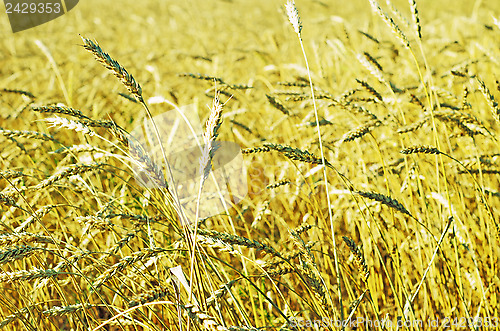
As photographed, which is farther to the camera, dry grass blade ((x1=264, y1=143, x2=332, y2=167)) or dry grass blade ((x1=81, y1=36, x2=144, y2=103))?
dry grass blade ((x1=264, y1=143, x2=332, y2=167))

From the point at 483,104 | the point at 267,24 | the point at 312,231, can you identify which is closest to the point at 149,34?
the point at 267,24

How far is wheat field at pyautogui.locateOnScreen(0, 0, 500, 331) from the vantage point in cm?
102

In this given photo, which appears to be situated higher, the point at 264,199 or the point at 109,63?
the point at 109,63

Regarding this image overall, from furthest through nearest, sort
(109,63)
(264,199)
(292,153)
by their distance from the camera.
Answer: (264,199)
(292,153)
(109,63)

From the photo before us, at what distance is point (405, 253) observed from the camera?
1.79 meters

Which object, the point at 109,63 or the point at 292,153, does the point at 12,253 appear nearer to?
the point at 109,63

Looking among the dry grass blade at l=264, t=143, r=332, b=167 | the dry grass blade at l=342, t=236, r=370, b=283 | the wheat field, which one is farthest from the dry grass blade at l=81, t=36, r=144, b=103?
the dry grass blade at l=342, t=236, r=370, b=283

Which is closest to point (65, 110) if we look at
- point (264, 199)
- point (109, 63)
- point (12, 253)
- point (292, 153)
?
Answer: point (109, 63)

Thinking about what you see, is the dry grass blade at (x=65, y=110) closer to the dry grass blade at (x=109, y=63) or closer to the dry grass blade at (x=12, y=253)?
the dry grass blade at (x=109, y=63)

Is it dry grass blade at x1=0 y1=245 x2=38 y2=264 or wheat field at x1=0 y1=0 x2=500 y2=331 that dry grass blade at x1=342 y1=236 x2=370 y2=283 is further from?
dry grass blade at x1=0 y1=245 x2=38 y2=264

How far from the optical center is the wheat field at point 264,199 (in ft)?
3.34

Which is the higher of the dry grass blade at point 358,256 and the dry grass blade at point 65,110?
the dry grass blade at point 65,110

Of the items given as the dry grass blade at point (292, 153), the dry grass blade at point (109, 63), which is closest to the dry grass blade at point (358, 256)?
the dry grass blade at point (292, 153)

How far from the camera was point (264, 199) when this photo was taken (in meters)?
2.40
